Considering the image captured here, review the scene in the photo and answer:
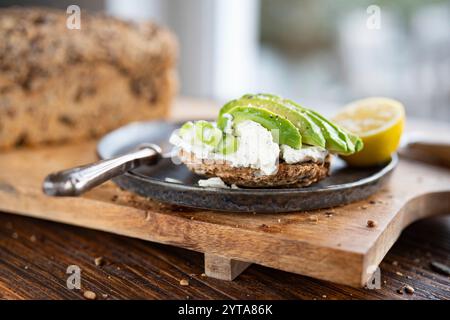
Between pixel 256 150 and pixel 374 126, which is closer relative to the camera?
pixel 256 150

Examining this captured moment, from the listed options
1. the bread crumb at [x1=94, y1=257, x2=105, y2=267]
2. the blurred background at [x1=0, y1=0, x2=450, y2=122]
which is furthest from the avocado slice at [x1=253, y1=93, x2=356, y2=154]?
the blurred background at [x1=0, y1=0, x2=450, y2=122]

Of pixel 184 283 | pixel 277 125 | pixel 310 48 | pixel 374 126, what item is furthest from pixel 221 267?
pixel 310 48

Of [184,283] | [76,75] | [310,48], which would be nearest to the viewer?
[184,283]

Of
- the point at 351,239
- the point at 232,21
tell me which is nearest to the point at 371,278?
the point at 351,239

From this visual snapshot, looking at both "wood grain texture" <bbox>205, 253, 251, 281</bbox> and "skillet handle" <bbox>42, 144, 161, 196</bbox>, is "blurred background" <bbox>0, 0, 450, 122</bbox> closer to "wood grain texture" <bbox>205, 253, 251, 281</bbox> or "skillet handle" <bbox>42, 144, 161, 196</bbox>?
"skillet handle" <bbox>42, 144, 161, 196</bbox>

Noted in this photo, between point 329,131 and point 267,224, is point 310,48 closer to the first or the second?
point 329,131

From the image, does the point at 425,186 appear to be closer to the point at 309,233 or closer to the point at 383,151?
the point at 383,151
